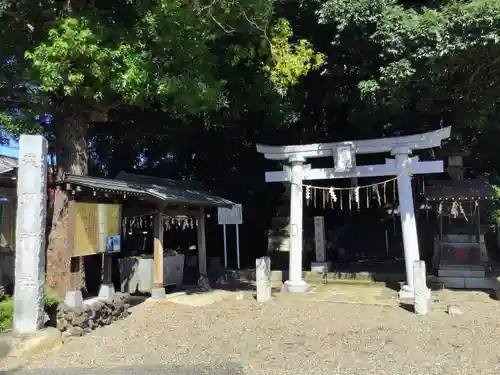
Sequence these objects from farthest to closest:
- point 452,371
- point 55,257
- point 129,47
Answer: point 55,257
point 129,47
point 452,371

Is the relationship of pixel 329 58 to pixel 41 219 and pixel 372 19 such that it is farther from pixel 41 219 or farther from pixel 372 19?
pixel 41 219

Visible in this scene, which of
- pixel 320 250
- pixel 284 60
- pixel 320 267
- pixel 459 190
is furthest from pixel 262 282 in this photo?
pixel 459 190

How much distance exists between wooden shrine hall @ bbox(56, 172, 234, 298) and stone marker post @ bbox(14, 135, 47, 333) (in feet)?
3.97

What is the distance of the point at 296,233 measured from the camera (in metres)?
12.7

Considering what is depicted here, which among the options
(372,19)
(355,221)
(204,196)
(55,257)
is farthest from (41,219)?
(355,221)

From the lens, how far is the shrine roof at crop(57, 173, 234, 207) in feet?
29.3

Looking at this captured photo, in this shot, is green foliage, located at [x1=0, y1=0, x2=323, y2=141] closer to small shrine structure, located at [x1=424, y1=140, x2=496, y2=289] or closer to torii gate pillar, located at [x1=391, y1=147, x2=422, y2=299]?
torii gate pillar, located at [x1=391, y1=147, x2=422, y2=299]

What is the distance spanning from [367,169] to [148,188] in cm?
569

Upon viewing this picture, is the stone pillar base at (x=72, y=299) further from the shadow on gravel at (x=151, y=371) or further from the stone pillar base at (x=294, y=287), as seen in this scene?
the stone pillar base at (x=294, y=287)

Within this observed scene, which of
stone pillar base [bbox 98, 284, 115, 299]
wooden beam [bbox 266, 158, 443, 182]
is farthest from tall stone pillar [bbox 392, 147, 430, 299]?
stone pillar base [bbox 98, 284, 115, 299]

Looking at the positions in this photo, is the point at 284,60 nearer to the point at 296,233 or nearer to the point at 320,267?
the point at 296,233

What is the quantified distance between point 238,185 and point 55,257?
9.17 m

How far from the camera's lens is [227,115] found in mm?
13492

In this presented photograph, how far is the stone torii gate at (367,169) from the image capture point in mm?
11523
